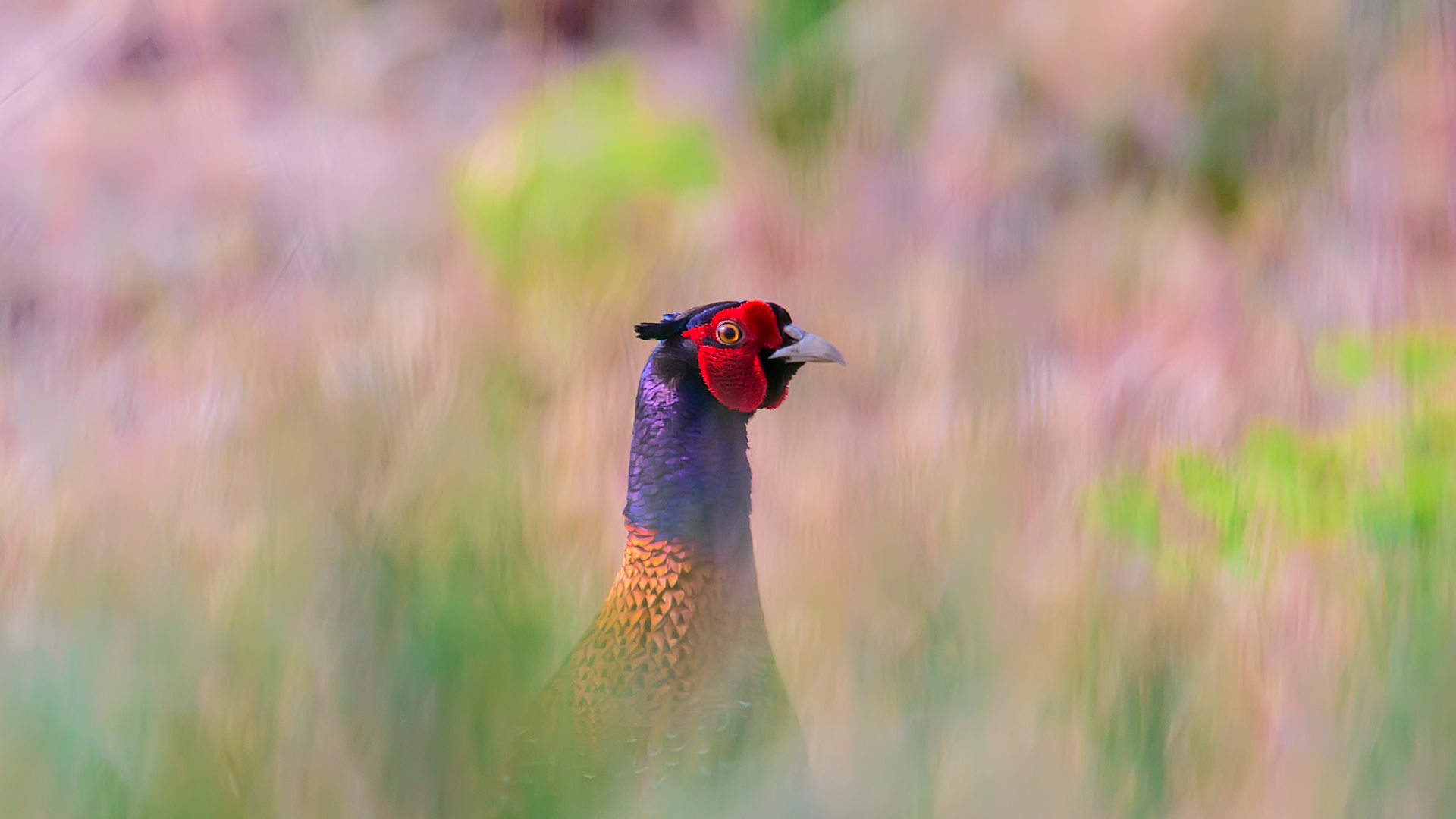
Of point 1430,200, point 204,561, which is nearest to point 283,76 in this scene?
point 204,561

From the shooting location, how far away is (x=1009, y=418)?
116 cm

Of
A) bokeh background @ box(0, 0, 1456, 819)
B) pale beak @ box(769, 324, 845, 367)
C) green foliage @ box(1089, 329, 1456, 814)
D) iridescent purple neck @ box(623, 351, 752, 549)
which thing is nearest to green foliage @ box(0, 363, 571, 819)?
bokeh background @ box(0, 0, 1456, 819)

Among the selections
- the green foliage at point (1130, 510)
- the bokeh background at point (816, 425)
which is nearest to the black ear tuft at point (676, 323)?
the bokeh background at point (816, 425)

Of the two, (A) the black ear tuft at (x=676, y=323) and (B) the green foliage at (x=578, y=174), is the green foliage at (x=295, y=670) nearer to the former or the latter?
(A) the black ear tuft at (x=676, y=323)

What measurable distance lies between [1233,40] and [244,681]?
4.63ft

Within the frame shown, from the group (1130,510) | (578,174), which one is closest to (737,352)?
(1130,510)

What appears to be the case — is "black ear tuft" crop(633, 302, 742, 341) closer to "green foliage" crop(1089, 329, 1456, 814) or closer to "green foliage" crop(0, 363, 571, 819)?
"green foliage" crop(0, 363, 571, 819)

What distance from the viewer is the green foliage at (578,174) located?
160 centimetres

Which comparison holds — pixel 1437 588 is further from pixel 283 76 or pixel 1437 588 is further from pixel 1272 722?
pixel 283 76

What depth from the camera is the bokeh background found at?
988 mm

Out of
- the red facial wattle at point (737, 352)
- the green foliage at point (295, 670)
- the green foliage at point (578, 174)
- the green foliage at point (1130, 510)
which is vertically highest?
the green foliage at point (578, 174)

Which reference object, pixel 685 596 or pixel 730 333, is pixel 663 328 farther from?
pixel 685 596

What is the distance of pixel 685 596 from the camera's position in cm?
123

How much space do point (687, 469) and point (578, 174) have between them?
592 mm
